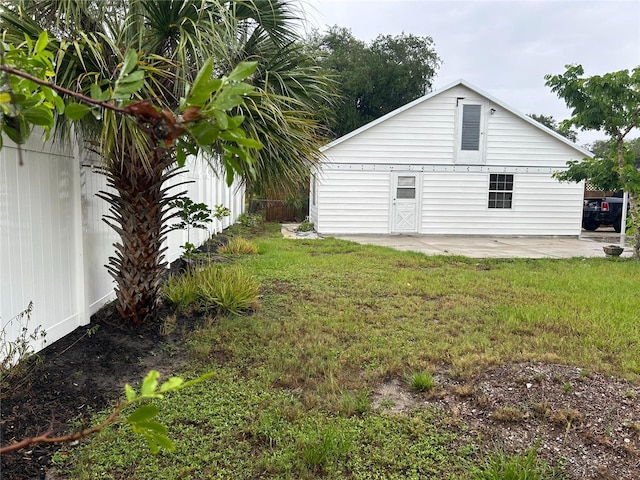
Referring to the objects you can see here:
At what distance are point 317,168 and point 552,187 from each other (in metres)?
12.8

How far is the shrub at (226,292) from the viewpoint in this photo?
471 cm

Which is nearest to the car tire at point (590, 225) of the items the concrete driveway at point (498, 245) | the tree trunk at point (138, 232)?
the concrete driveway at point (498, 245)

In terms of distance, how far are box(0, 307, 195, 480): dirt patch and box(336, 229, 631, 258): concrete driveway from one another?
24.3 feet

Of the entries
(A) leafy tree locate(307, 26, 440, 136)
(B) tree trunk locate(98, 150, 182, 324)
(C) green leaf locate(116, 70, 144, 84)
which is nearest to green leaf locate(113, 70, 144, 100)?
(C) green leaf locate(116, 70, 144, 84)

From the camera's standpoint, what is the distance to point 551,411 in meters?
2.77

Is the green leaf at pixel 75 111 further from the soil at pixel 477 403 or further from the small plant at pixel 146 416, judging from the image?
the soil at pixel 477 403

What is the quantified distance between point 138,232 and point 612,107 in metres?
9.36

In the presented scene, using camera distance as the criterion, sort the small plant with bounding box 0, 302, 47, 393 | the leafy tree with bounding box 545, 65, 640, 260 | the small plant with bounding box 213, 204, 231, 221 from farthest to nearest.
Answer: the leafy tree with bounding box 545, 65, 640, 260, the small plant with bounding box 213, 204, 231, 221, the small plant with bounding box 0, 302, 47, 393

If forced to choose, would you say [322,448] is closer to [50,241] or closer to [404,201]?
[50,241]

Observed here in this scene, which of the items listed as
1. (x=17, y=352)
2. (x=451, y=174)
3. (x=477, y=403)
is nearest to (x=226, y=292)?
(x=17, y=352)

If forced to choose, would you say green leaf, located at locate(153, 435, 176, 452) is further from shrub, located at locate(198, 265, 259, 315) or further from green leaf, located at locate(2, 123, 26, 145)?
shrub, located at locate(198, 265, 259, 315)

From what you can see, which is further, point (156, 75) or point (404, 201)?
point (404, 201)

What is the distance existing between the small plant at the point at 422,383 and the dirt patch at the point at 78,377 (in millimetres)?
1857

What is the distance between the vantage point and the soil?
7.70 feet
